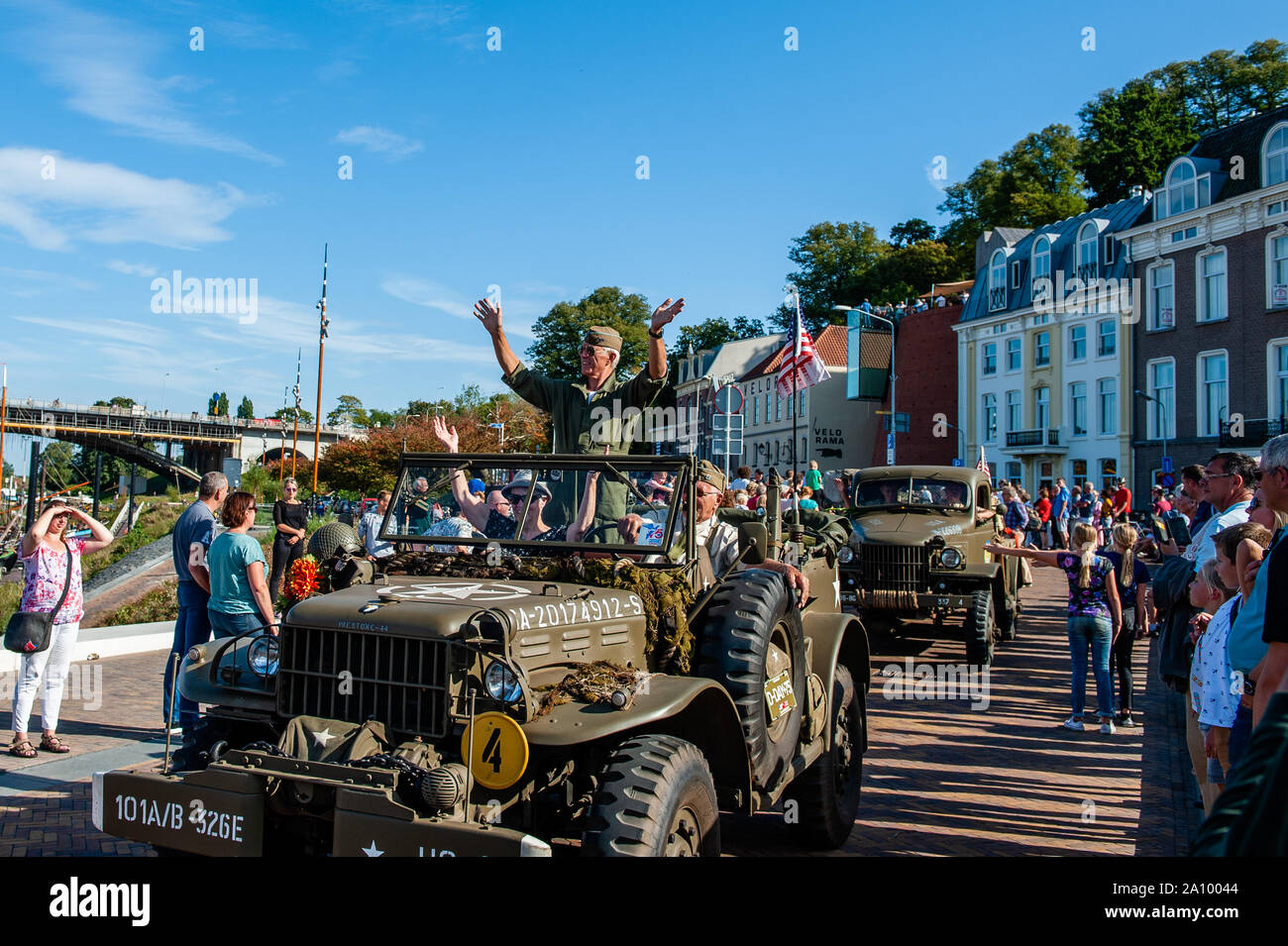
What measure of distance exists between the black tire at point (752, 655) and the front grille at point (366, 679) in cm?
126

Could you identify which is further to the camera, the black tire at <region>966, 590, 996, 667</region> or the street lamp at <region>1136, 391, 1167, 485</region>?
the street lamp at <region>1136, 391, 1167, 485</region>

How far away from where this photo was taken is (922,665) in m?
11.5

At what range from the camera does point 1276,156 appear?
28906 millimetres

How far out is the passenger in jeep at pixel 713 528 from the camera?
4.76 m

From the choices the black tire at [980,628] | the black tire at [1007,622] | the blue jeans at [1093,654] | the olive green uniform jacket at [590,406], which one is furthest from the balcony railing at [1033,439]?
the olive green uniform jacket at [590,406]

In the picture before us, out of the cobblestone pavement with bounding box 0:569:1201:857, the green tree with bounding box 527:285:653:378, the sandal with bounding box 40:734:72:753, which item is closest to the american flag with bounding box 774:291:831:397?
the cobblestone pavement with bounding box 0:569:1201:857

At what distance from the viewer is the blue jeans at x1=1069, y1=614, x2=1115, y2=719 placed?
27.1 ft

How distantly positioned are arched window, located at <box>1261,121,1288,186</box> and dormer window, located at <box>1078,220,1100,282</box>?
720cm

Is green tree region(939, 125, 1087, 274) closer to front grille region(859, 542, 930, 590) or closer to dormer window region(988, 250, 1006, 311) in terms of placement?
dormer window region(988, 250, 1006, 311)

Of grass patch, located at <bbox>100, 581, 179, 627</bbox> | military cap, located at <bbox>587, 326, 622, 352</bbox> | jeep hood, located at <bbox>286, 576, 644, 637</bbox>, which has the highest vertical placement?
military cap, located at <bbox>587, 326, 622, 352</bbox>

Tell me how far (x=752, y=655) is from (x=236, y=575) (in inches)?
154

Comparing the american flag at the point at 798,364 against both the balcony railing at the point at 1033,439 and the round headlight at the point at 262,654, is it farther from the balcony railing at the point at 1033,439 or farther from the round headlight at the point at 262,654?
the balcony railing at the point at 1033,439

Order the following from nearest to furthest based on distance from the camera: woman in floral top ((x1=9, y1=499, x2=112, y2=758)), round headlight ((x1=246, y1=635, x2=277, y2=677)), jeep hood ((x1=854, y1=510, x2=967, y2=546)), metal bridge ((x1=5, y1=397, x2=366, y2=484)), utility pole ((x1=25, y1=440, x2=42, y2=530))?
round headlight ((x1=246, y1=635, x2=277, y2=677)) < woman in floral top ((x1=9, y1=499, x2=112, y2=758)) < jeep hood ((x1=854, y1=510, x2=967, y2=546)) < utility pole ((x1=25, y1=440, x2=42, y2=530)) < metal bridge ((x1=5, y1=397, x2=366, y2=484))
